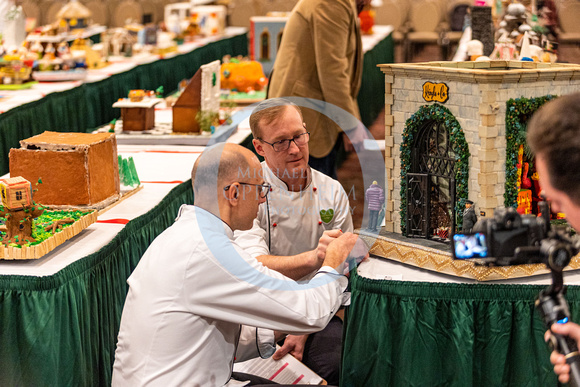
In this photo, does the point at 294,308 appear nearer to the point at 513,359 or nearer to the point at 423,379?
the point at 423,379

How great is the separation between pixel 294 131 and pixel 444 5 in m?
8.43

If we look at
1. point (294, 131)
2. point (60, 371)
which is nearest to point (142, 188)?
point (294, 131)

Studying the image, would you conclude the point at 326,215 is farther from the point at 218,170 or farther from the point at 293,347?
the point at 218,170

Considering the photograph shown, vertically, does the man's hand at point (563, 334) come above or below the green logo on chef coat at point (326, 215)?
above

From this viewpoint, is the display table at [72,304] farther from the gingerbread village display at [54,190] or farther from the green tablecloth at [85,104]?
the green tablecloth at [85,104]

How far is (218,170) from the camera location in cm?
163

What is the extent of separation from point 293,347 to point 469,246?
1067 millimetres

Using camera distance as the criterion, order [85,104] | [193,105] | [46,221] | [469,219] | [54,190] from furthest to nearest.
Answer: [85,104]
[193,105]
[54,190]
[46,221]
[469,219]

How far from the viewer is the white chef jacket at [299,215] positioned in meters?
2.20

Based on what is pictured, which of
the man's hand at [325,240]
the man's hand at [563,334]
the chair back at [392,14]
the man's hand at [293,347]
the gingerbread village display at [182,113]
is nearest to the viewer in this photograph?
the man's hand at [563,334]

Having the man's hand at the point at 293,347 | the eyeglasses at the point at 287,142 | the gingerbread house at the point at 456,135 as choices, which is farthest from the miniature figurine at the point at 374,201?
the man's hand at the point at 293,347

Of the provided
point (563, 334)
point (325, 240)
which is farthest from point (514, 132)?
point (563, 334)

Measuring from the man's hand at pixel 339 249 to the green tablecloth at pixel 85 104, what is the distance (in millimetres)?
2136

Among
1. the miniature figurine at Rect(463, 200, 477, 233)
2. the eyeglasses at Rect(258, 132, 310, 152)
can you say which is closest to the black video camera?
the miniature figurine at Rect(463, 200, 477, 233)
